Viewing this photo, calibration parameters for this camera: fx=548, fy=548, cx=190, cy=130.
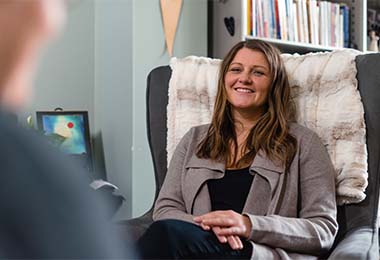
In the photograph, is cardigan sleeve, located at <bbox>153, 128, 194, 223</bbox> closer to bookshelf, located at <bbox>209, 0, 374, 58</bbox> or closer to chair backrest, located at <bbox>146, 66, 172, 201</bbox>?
chair backrest, located at <bbox>146, 66, 172, 201</bbox>

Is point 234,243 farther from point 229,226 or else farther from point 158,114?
point 158,114

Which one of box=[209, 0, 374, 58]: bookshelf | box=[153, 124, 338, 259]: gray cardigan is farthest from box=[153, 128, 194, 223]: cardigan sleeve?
box=[209, 0, 374, 58]: bookshelf

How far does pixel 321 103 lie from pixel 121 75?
0.90m

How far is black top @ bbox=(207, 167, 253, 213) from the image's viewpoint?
4.48ft

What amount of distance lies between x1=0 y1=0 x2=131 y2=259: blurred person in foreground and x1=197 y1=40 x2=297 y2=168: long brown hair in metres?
1.15

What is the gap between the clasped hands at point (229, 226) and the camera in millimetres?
1163

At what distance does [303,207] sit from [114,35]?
1128 mm

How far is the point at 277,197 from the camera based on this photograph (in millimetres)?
1317

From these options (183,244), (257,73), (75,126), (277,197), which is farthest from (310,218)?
(75,126)

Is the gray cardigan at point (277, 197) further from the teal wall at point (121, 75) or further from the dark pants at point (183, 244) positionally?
the teal wall at point (121, 75)

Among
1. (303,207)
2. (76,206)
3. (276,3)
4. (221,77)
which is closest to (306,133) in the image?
(303,207)

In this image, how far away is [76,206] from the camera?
0.23 metres

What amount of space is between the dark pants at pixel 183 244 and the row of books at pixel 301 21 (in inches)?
47.5

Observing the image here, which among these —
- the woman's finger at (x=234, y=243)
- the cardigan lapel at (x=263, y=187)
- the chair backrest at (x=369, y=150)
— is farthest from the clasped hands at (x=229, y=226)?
the chair backrest at (x=369, y=150)
